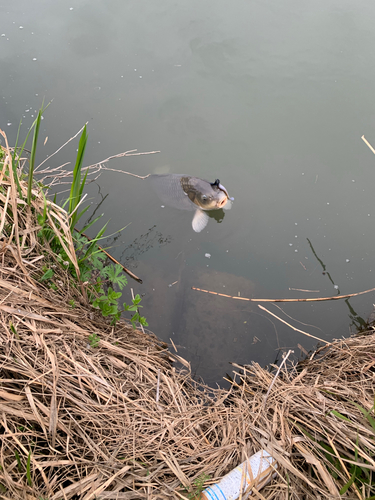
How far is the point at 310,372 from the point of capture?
2168mm

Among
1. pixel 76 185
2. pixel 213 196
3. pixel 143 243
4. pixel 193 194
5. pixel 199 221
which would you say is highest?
pixel 76 185

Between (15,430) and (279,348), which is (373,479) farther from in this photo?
(15,430)

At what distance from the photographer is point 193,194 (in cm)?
327

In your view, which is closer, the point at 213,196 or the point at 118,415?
the point at 118,415

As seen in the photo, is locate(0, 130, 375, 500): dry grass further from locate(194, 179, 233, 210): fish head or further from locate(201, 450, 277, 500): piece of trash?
locate(194, 179, 233, 210): fish head

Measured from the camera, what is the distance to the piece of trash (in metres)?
1.34

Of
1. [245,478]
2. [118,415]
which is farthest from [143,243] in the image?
[245,478]

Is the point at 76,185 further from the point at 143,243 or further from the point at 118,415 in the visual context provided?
the point at 143,243

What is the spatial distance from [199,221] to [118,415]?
1.99 metres

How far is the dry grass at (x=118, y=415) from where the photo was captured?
1315 mm

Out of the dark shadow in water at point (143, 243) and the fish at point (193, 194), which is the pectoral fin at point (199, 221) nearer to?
the fish at point (193, 194)

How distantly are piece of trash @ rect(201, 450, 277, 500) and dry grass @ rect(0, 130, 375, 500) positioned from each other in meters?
0.04

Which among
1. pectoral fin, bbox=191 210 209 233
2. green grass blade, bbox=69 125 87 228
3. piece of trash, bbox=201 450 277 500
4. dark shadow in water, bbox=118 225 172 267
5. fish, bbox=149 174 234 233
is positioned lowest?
dark shadow in water, bbox=118 225 172 267

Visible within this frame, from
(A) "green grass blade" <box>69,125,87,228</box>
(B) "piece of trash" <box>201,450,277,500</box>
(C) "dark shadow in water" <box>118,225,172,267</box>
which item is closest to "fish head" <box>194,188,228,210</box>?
(C) "dark shadow in water" <box>118,225,172,267</box>
